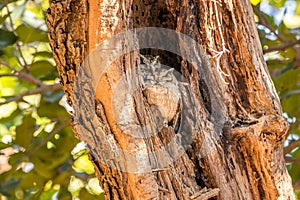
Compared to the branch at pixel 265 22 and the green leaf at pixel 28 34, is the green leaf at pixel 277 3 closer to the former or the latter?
the branch at pixel 265 22

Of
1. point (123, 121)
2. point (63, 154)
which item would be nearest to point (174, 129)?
point (123, 121)

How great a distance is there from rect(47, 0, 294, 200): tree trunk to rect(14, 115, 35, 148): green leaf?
810 millimetres

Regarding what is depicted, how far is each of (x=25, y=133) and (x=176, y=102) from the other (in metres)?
0.90

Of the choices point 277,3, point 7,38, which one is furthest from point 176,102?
point 277,3

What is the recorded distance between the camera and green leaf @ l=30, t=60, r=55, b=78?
80.7 inches

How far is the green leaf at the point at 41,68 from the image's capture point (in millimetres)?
2051

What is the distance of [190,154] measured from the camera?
1254mm

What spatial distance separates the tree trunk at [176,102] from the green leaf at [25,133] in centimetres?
81

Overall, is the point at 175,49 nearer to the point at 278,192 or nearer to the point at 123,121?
the point at 123,121

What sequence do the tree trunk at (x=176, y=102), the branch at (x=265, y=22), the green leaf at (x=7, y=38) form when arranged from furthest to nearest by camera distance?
the branch at (x=265, y=22), the green leaf at (x=7, y=38), the tree trunk at (x=176, y=102)

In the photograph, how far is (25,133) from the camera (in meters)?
2.00

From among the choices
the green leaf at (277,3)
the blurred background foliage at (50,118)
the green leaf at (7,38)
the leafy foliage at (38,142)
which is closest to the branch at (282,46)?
the blurred background foliage at (50,118)

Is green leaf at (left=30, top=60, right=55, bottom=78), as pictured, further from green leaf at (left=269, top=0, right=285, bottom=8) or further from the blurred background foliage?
green leaf at (left=269, top=0, right=285, bottom=8)


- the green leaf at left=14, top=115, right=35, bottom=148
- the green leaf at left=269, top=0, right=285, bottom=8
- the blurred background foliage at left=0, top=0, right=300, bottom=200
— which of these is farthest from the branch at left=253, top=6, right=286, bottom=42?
the green leaf at left=14, top=115, right=35, bottom=148
